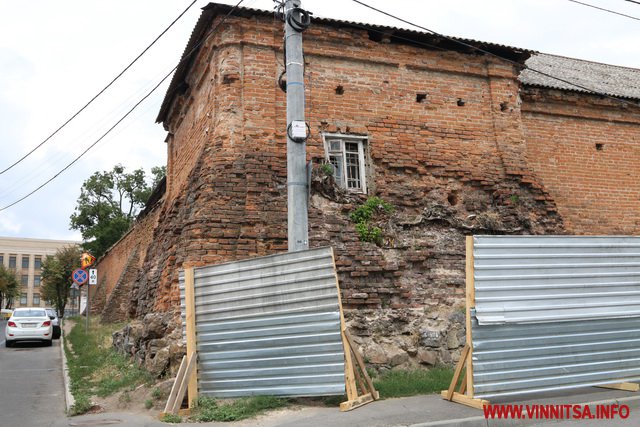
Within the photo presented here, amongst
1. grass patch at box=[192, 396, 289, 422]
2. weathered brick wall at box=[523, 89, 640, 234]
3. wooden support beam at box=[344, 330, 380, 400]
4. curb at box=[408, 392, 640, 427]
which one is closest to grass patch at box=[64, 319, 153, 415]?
grass patch at box=[192, 396, 289, 422]

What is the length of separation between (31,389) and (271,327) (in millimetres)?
5663

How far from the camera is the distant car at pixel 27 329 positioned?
1752 cm

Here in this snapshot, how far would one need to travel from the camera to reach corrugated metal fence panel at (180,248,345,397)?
6348 millimetres

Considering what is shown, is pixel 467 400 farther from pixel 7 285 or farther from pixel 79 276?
pixel 7 285

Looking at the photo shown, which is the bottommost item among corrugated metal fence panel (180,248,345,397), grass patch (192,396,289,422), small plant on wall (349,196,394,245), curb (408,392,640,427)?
curb (408,392,640,427)

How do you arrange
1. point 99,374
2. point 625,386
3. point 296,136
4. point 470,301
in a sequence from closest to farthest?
1. point 470,301
2. point 625,386
3. point 296,136
4. point 99,374

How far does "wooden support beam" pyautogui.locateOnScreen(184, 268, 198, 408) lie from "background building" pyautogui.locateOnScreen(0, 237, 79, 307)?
252 ft

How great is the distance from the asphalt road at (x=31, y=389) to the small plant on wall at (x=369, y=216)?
5.52 metres

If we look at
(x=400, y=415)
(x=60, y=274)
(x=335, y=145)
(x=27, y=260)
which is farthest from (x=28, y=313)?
(x=27, y=260)

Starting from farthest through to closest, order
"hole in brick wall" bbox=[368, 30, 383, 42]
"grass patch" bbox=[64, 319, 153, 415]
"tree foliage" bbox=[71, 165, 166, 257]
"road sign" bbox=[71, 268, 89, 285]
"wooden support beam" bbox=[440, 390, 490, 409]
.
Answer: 1. "tree foliage" bbox=[71, 165, 166, 257]
2. "road sign" bbox=[71, 268, 89, 285]
3. "hole in brick wall" bbox=[368, 30, 383, 42]
4. "grass patch" bbox=[64, 319, 153, 415]
5. "wooden support beam" bbox=[440, 390, 490, 409]

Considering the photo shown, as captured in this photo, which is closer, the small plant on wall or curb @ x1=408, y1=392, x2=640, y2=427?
curb @ x1=408, y1=392, x2=640, y2=427

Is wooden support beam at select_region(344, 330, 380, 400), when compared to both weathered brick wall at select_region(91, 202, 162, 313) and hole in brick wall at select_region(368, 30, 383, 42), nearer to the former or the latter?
hole in brick wall at select_region(368, 30, 383, 42)

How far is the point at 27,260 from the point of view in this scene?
7825 centimetres

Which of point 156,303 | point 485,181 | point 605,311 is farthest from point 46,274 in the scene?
point 605,311
